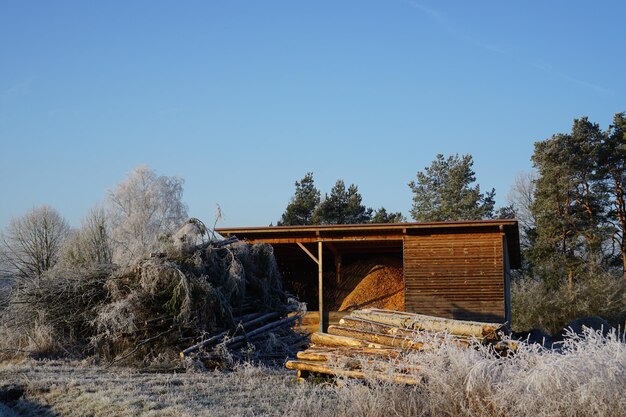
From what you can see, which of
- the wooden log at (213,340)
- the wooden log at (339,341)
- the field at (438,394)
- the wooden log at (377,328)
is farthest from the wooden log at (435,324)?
the wooden log at (213,340)

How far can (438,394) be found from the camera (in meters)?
6.82

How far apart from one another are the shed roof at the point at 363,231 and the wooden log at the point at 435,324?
1165 cm

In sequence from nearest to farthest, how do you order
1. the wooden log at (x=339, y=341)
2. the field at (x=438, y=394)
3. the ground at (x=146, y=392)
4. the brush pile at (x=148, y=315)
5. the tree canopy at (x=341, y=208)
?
the field at (x=438, y=394) < the ground at (x=146, y=392) < the wooden log at (x=339, y=341) < the brush pile at (x=148, y=315) < the tree canopy at (x=341, y=208)

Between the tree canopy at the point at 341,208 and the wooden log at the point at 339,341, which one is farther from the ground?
the tree canopy at the point at 341,208

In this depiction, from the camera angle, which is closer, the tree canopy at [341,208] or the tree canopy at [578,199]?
the tree canopy at [578,199]

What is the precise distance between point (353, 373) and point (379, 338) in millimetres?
1048

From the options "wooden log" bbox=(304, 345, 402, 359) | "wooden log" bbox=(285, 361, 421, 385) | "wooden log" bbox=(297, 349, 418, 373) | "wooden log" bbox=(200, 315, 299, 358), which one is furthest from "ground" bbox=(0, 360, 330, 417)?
"wooden log" bbox=(200, 315, 299, 358)

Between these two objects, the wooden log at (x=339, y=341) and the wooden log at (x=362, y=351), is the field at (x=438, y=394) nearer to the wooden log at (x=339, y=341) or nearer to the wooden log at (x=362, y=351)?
the wooden log at (x=362, y=351)

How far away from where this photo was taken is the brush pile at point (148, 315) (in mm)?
11805

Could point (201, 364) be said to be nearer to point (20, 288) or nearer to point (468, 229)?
Result: point (20, 288)

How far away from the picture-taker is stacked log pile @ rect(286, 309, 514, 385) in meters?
7.90

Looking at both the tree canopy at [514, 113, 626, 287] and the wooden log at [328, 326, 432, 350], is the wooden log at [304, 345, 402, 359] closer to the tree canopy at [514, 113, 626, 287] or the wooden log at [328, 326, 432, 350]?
the wooden log at [328, 326, 432, 350]

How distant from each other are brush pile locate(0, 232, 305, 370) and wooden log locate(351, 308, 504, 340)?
2942mm

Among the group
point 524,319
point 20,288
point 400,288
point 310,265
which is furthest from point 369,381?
point 524,319
